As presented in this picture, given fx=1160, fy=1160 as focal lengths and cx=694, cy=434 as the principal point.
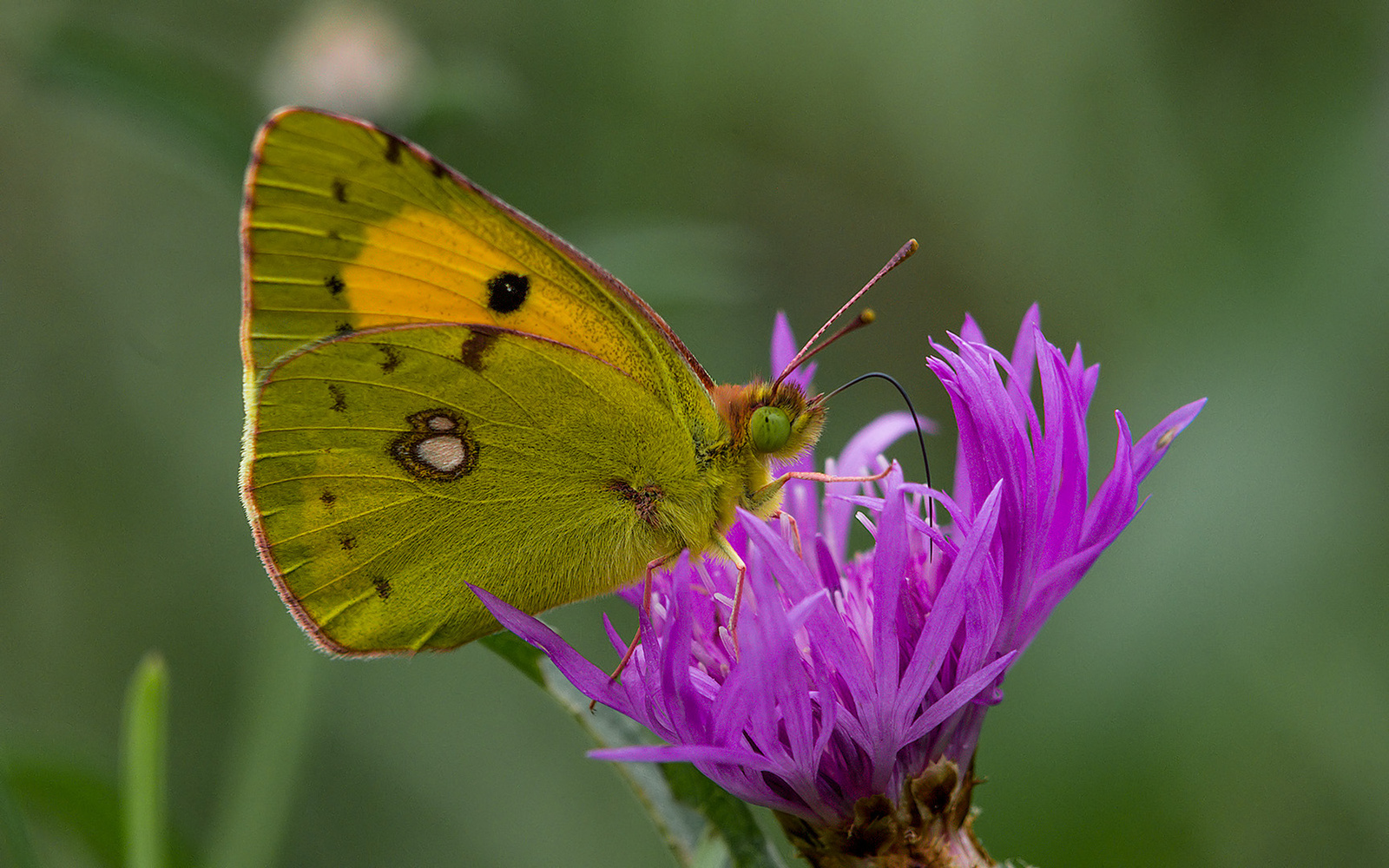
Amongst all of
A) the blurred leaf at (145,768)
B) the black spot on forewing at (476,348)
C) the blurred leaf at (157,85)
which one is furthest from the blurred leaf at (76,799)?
the blurred leaf at (157,85)

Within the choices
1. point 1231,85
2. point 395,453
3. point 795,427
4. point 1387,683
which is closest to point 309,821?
point 395,453

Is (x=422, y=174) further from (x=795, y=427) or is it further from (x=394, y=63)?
(x=394, y=63)

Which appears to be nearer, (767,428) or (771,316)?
(767,428)

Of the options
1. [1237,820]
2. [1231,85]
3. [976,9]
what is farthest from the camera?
[976,9]

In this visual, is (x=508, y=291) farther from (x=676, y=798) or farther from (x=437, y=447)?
(x=676, y=798)

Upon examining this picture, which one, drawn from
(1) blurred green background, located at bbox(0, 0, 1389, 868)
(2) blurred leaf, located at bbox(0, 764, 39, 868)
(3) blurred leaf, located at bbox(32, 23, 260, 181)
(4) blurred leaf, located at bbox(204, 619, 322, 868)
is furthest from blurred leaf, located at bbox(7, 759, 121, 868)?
(3) blurred leaf, located at bbox(32, 23, 260, 181)

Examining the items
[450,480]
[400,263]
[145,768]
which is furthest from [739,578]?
[145,768]

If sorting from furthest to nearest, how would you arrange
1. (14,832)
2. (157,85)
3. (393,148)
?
(157,85), (393,148), (14,832)

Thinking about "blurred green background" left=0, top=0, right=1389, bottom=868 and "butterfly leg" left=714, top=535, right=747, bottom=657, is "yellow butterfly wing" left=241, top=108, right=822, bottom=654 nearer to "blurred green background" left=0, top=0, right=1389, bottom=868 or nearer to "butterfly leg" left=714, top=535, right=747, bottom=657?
"butterfly leg" left=714, top=535, right=747, bottom=657
